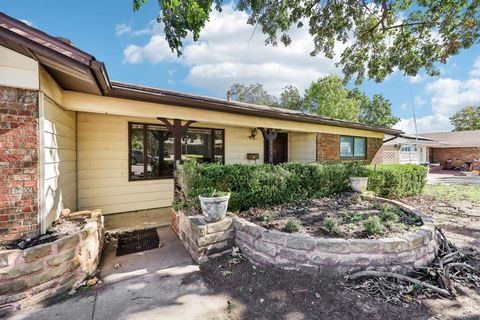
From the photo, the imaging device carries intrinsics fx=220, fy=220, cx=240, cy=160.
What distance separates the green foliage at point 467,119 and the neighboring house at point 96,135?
4253cm

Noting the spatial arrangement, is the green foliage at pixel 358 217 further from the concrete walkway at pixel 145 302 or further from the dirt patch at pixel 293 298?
the concrete walkway at pixel 145 302

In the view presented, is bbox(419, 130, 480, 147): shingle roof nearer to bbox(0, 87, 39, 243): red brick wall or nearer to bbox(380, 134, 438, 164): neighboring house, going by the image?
bbox(380, 134, 438, 164): neighboring house

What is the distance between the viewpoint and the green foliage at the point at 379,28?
5324 mm

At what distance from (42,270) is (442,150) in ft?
105

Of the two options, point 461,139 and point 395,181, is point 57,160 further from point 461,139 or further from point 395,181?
point 461,139

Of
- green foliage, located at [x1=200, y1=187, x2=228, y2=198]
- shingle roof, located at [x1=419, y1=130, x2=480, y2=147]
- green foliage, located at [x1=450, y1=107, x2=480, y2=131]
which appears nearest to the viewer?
green foliage, located at [x1=200, y1=187, x2=228, y2=198]

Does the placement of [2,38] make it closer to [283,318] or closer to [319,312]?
[283,318]

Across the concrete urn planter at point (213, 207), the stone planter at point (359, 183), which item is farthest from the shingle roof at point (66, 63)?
the stone planter at point (359, 183)

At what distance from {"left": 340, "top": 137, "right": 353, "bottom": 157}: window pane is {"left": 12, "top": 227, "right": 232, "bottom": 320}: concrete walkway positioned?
8.83 meters

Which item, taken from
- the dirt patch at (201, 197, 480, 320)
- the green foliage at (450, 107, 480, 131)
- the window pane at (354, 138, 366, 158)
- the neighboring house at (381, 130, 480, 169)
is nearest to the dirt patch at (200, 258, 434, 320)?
the dirt patch at (201, 197, 480, 320)

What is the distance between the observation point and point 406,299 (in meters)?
2.47

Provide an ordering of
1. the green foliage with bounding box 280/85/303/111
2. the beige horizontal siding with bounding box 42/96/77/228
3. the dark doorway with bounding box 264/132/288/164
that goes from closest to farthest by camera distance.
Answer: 1. the beige horizontal siding with bounding box 42/96/77/228
2. the dark doorway with bounding box 264/132/288/164
3. the green foliage with bounding box 280/85/303/111

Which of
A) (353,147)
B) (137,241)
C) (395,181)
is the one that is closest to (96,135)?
(137,241)

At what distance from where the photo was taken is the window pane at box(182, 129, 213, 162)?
6.82m
